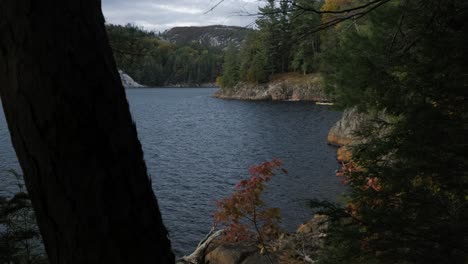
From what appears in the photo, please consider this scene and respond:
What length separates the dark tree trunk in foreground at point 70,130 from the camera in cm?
121

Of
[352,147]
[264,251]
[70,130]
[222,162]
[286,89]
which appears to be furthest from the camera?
[286,89]

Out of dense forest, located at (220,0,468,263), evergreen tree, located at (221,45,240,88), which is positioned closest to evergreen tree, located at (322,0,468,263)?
dense forest, located at (220,0,468,263)

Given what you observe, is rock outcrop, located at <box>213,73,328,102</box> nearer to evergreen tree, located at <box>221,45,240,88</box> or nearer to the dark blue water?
evergreen tree, located at <box>221,45,240,88</box>

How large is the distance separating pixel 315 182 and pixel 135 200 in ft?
61.5

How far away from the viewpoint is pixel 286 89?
74.6 meters

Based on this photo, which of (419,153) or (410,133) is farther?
(410,133)

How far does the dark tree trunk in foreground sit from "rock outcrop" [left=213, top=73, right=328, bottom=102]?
6718 centimetres

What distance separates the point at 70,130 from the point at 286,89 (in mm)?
74546

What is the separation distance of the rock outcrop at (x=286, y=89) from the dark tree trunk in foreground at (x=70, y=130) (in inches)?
2645

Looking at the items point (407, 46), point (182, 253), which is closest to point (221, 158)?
point (182, 253)

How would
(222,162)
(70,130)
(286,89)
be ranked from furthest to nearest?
(286,89) < (222,162) < (70,130)

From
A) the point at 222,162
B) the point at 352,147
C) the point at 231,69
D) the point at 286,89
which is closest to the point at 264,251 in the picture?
the point at 352,147

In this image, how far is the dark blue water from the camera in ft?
51.8

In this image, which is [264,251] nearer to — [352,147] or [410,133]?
[352,147]
